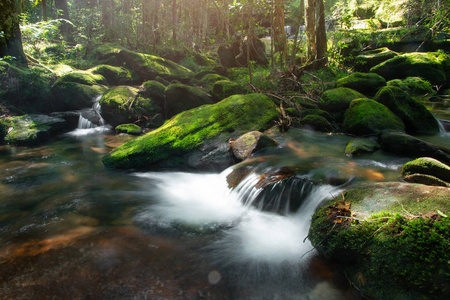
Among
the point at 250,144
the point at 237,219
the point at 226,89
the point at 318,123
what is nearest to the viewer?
the point at 237,219

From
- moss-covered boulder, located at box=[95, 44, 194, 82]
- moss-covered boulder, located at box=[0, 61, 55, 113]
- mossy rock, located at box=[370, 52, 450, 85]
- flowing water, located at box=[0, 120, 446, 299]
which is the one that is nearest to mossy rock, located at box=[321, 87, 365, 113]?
flowing water, located at box=[0, 120, 446, 299]

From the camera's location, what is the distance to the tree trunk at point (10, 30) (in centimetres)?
1056

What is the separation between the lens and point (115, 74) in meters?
15.6

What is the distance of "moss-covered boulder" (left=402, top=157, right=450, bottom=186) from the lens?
3.95 meters

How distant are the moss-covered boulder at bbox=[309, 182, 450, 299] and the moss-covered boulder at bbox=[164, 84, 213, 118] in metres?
8.02

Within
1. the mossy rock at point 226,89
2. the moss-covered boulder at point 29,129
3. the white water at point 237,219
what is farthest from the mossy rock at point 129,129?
the white water at point 237,219

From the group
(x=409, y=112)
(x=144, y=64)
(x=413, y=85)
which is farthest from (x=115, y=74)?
(x=413, y=85)

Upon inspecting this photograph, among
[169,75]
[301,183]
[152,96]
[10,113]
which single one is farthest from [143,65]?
[301,183]

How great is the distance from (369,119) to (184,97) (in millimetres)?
6807

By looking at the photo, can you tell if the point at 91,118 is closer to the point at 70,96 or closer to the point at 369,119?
the point at 70,96

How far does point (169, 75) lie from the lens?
50.6 ft

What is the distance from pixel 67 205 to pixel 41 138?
638cm

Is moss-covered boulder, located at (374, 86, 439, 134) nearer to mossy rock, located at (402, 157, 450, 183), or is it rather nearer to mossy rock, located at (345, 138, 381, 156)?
mossy rock, located at (345, 138, 381, 156)

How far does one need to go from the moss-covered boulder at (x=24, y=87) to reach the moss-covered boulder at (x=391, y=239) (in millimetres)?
13272
